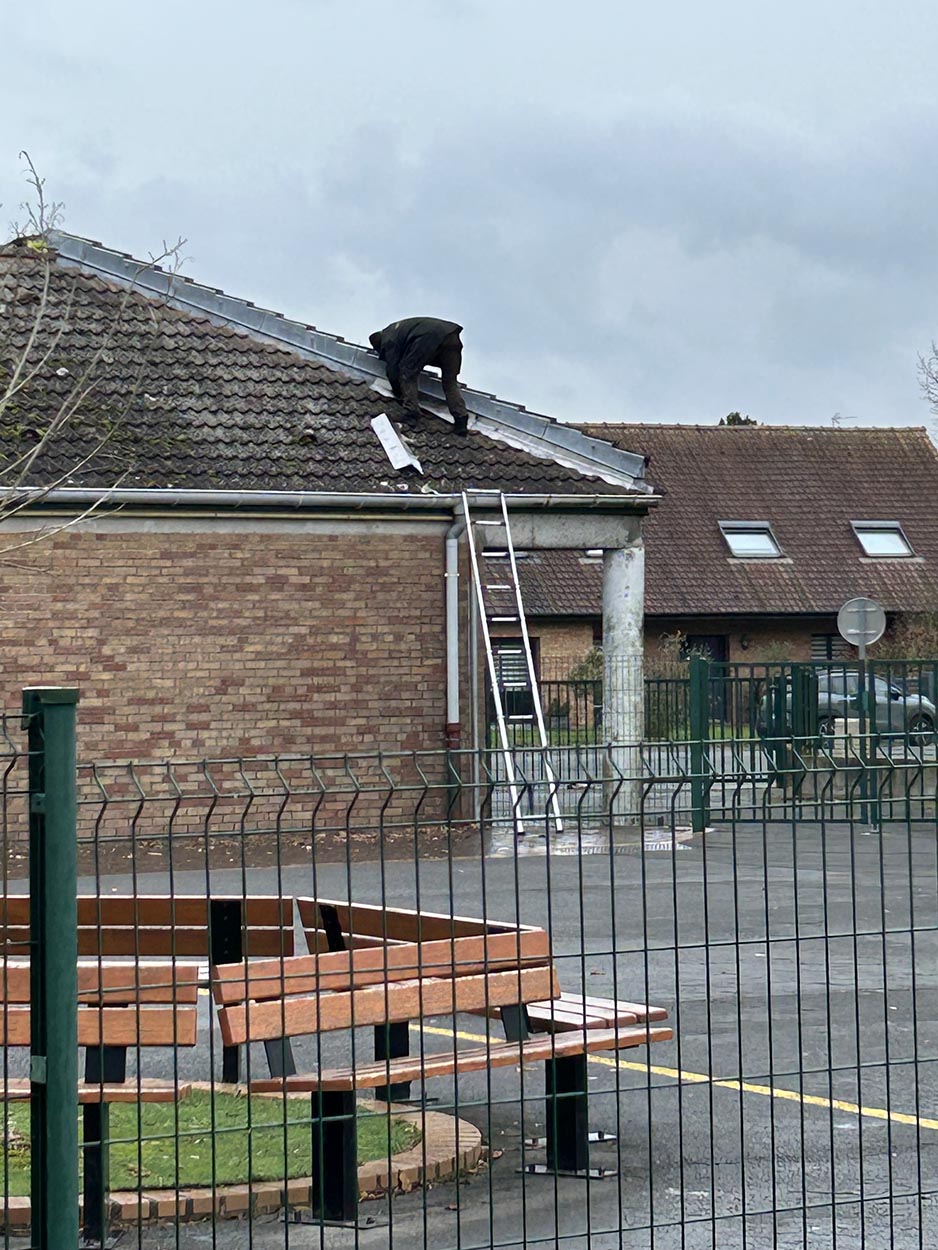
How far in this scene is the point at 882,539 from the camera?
136 ft

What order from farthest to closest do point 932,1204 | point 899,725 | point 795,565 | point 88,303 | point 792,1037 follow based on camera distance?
1. point 795,565
2. point 899,725
3. point 88,303
4. point 792,1037
5. point 932,1204

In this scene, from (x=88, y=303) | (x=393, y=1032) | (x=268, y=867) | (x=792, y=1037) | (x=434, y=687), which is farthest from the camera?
(x=88, y=303)

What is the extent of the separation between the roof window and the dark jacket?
21397 mm

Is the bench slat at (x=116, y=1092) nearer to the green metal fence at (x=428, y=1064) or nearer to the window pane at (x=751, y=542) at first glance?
the green metal fence at (x=428, y=1064)

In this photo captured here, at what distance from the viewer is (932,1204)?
5.82 m

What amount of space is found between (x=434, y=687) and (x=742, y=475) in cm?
2558

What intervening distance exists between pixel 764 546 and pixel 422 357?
22.7 meters

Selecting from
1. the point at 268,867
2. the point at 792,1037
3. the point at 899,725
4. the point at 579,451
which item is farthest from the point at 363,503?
the point at 792,1037

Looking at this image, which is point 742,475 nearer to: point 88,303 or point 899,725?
point 899,725

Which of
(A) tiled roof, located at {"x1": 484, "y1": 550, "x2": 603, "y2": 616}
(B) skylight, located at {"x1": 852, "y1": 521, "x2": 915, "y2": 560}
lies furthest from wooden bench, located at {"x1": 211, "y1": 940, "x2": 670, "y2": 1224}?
(B) skylight, located at {"x1": 852, "y1": 521, "x2": 915, "y2": 560}

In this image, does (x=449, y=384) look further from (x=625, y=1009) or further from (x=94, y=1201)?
(x=94, y=1201)

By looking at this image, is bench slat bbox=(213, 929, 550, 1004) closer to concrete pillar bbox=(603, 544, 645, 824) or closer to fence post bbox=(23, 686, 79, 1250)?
fence post bbox=(23, 686, 79, 1250)

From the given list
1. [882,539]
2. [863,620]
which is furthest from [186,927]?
[882,539]

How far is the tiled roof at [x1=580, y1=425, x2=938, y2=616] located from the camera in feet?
127
